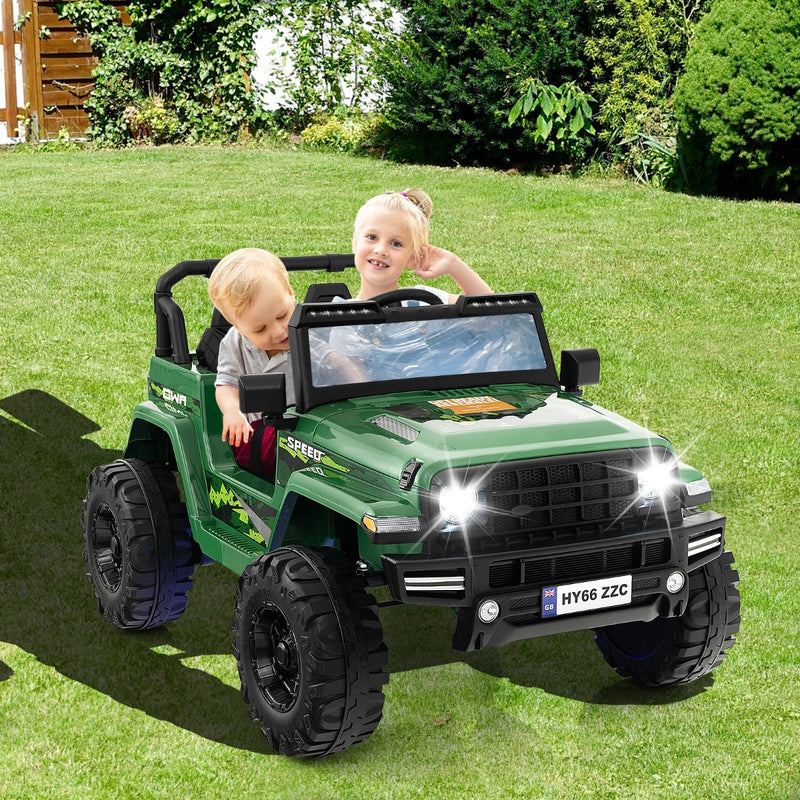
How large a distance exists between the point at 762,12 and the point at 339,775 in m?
11.1

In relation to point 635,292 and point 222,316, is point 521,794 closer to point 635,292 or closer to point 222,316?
point 222,316

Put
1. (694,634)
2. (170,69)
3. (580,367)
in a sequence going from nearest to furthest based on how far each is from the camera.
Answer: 1. (694,634)
2. (580,367)
3. (170,69)

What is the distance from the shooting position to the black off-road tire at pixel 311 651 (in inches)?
163

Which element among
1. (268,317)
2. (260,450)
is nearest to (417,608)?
(260,450)

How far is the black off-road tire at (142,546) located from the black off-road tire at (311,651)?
96 centimetres

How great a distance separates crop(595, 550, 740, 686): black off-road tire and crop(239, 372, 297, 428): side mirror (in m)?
1.63

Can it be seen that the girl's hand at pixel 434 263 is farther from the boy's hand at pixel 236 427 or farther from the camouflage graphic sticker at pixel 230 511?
the camouflage graphic sticker at pixel 230 511

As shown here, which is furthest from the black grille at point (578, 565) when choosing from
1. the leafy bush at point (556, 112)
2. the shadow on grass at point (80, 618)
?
the leafy bush at point (556, 112)

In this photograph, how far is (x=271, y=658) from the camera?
14.9ft

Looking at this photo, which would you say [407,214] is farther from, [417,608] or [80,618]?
[80,618]

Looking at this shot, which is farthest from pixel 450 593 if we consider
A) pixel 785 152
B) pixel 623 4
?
pixel 623 4

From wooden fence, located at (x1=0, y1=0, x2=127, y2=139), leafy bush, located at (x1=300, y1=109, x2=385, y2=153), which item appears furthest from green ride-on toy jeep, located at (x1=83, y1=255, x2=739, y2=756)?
wooden fence, located at (x1=0, y1=0, x2=127, y2=139)

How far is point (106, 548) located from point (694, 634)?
260 centimetres

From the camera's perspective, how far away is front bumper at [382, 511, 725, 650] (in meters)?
4.06
